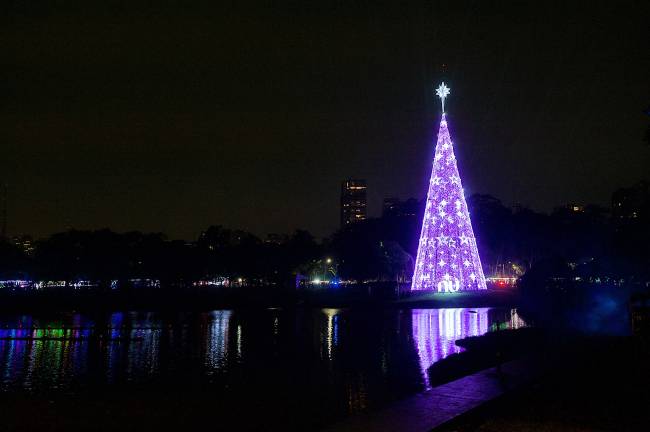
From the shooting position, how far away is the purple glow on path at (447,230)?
4809 cm

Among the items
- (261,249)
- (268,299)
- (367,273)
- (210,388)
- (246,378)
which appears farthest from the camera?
(261,249)

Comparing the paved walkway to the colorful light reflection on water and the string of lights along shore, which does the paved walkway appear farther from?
the string of lights along shore

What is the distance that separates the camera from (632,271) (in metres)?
47.1

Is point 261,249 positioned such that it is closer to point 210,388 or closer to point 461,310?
point 461,310

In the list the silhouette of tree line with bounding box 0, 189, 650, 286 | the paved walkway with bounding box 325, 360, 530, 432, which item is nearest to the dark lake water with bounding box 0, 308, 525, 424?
the paved walkway with bounding box 325, 360, 530, 432

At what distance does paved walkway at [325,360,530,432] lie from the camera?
10.3 metres

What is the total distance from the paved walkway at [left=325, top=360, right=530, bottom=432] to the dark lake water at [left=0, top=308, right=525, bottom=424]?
4.25 metres

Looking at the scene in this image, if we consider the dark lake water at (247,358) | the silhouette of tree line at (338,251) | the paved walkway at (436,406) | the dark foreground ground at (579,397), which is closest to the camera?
the paved walkway at (436,406)

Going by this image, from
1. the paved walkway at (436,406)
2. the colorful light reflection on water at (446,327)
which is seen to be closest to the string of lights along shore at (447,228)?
the colorful light reflection on water at (446,327)

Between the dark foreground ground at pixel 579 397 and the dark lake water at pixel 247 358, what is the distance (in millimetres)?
5301

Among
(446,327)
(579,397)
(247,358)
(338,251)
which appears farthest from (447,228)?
(338,251)

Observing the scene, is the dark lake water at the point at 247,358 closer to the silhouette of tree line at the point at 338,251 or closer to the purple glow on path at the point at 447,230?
the purple glow on path at the point at 447,230

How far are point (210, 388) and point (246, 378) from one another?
2237 millimetres

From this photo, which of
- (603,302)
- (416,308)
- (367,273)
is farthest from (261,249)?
(603,302)
